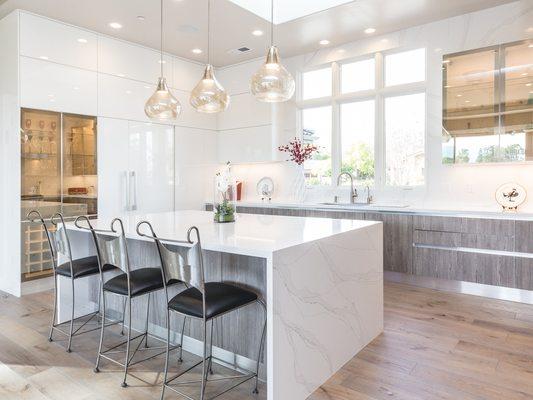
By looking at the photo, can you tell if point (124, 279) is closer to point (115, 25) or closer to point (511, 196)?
point (115, 25)

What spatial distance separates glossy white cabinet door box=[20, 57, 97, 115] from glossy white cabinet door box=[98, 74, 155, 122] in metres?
0.10

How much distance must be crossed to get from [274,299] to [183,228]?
1036mm

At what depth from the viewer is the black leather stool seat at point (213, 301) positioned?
2043 mm

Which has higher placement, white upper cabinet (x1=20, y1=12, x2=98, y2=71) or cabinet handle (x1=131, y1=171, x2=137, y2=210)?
white upper cabinet (x1=20, y1=12, x2=98, y2=71)

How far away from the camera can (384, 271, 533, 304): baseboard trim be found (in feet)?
12.6

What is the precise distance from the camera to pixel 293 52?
221 inches

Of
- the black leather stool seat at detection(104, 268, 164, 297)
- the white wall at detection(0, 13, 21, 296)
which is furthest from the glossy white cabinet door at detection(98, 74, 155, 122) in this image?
the black leather stool seat at detection(104, 268, 164, 297)

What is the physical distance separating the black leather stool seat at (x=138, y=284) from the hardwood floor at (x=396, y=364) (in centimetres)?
53

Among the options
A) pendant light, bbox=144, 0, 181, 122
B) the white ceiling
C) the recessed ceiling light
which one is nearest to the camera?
pendant light, bbox=144, 0, 181, 122

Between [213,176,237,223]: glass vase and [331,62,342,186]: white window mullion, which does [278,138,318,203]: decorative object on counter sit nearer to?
[331,62,342,186]: white window mullion

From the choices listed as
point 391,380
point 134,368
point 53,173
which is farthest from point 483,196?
point 53,173

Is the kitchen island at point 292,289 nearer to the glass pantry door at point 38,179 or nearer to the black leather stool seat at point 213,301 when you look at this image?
the black leather stool seat at point 213,301

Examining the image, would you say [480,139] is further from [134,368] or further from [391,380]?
[134,368]

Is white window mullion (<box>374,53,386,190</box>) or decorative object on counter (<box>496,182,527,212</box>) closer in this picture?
decorative object on counter (<box>496,182,527,212</box>)
